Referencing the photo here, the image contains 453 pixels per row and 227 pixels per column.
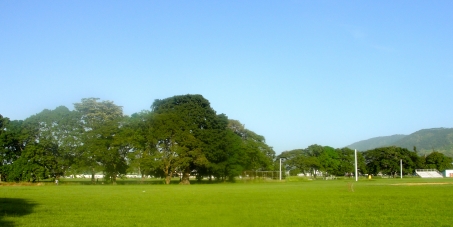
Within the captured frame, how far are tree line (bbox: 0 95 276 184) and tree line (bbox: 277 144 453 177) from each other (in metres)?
49.5

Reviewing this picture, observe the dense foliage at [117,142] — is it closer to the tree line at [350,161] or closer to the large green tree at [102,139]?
the large green tree at [102,139]

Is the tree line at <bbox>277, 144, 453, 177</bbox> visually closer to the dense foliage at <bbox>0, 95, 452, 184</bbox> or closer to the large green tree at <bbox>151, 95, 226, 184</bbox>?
the dense foliage at <bbox>0, 95, 452, 184</bbox>

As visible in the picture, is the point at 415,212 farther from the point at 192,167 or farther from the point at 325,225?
the point at 192,167

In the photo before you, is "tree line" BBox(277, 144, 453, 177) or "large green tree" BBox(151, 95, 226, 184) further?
"tree line" BBox(277, 144, 453, 177)

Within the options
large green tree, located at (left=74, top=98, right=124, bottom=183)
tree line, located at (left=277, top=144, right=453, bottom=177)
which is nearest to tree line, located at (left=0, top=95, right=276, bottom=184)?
large green tree, located at (left=74, top=98, right=124, bottom=183)

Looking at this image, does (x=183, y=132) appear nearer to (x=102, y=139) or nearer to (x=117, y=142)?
(x=117, y=142)

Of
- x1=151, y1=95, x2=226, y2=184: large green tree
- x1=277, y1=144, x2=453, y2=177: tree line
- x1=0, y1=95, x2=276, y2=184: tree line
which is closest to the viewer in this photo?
x1=0, y1=95, x2=276, y2=184: tree line

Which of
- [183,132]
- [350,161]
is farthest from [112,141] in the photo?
[350,161]

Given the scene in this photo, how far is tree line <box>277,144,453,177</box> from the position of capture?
114 meters

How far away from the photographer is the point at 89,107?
6838cm

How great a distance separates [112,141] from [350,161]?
244 ft

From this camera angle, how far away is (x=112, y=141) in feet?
214

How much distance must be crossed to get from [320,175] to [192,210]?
113720mm

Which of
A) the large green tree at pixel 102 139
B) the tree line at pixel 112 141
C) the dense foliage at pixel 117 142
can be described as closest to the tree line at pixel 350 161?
the dense foliage at pixel 117 142
